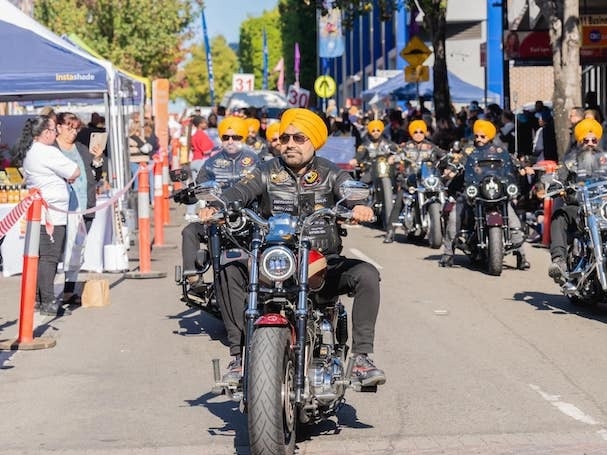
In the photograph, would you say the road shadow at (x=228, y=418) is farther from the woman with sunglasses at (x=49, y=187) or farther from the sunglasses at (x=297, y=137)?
the woman with sunglasses at (x=49, y=187)

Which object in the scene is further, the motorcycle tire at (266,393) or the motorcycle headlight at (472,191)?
the motorcycle headlight at (472,191)

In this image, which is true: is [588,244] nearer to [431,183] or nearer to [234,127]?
[234,127]

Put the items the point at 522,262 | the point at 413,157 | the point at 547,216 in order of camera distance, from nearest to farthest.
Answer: the point at 522,262, the point at 547,216, the point at 413,157

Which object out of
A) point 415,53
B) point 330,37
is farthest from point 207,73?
point 415,53

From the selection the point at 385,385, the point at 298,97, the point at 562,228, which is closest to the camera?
the point at 385,385

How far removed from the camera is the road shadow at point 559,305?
12813 millimetres

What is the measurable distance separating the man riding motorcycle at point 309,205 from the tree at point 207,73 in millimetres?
132846

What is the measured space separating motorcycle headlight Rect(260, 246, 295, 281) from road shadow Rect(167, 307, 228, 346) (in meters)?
4.51

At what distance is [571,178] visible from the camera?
43.4 feet

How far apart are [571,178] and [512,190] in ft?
10.3

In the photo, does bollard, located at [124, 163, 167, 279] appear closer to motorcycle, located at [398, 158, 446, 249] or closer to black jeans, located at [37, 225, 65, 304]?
black jeans, located at [37, 225, 65, 304]

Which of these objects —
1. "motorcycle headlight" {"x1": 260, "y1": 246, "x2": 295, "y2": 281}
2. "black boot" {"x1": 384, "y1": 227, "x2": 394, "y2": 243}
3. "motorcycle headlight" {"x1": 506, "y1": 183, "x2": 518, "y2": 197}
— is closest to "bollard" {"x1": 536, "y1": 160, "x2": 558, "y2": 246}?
"black boot" {"x1": 384, "y1": 227, "x2": 394, "y2": 243}

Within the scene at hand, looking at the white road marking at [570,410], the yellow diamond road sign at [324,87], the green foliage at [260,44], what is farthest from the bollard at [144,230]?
the green foliage at [260,44]

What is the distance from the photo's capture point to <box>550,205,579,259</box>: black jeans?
12.9m
